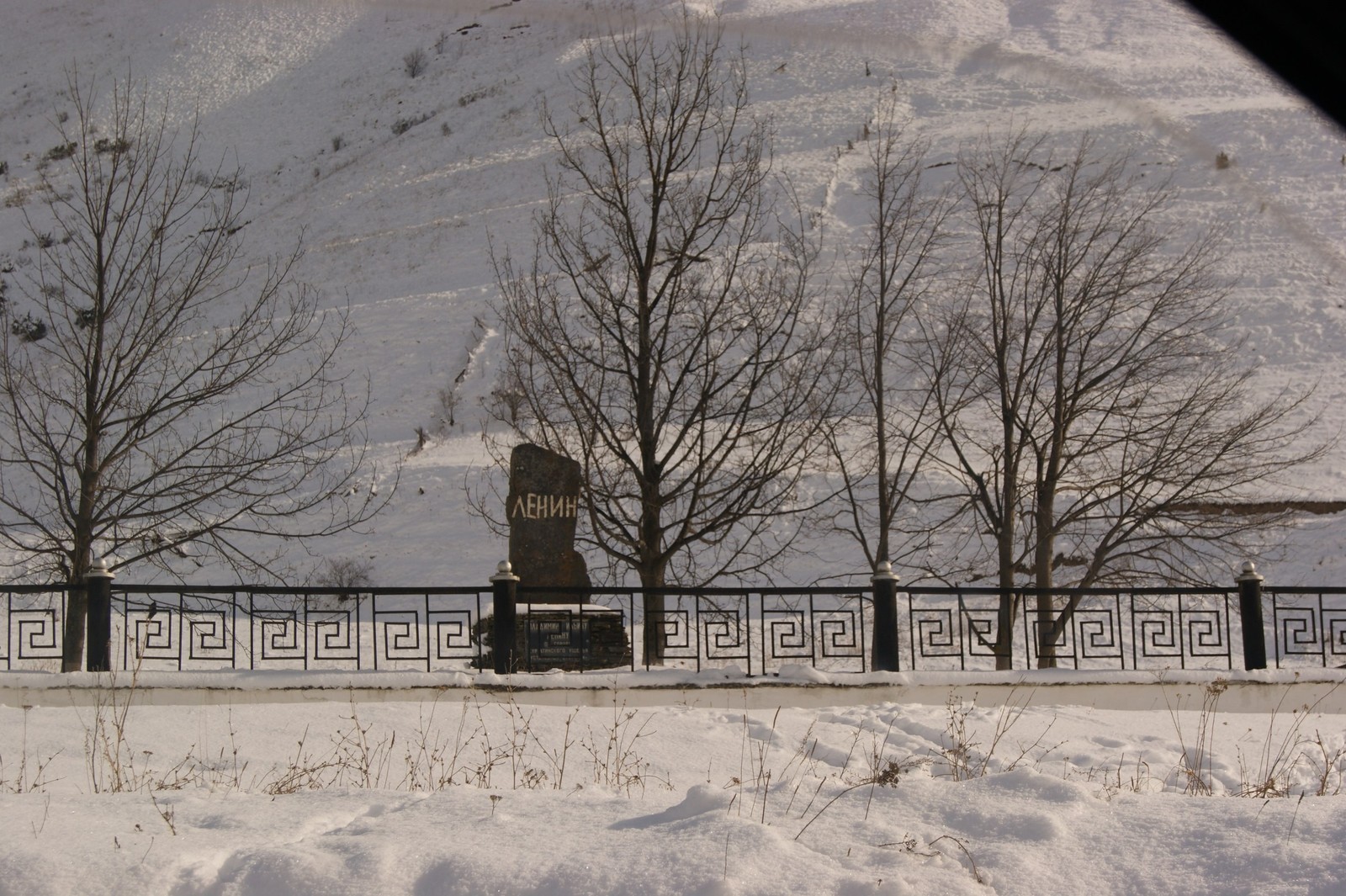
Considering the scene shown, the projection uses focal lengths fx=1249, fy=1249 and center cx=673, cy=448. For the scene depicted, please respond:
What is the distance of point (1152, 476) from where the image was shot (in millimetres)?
17109

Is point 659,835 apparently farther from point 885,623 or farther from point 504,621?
point 885,623

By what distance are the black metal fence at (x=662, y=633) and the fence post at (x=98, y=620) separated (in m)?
0.21

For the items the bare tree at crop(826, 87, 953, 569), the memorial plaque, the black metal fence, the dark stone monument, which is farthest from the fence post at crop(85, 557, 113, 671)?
the bare tree at crop(826, 87, 953, 569)

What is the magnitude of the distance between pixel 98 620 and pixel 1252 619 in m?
12.2

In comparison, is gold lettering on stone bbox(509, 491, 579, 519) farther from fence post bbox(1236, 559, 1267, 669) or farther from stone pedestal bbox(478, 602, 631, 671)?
fence post bbox(1236, 559, 1267, 669)

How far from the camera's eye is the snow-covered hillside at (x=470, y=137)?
6570mm

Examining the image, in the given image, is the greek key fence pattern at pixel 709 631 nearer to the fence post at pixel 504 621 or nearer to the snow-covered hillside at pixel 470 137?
the fence post at pixel 504 621

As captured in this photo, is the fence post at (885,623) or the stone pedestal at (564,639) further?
the stone pedestal at (564,639)

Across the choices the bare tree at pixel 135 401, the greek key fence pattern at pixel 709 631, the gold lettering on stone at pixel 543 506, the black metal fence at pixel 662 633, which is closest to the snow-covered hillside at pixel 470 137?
the bare tree at pixel 135 401

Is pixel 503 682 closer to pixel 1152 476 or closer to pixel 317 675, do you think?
pixel 317 675

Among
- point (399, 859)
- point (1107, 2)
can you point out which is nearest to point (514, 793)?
point (399, 859)

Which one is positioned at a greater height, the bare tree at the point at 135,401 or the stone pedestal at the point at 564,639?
the bare tree at the point at 135,401

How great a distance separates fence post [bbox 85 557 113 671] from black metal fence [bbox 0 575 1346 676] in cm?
21

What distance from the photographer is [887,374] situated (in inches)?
1395
